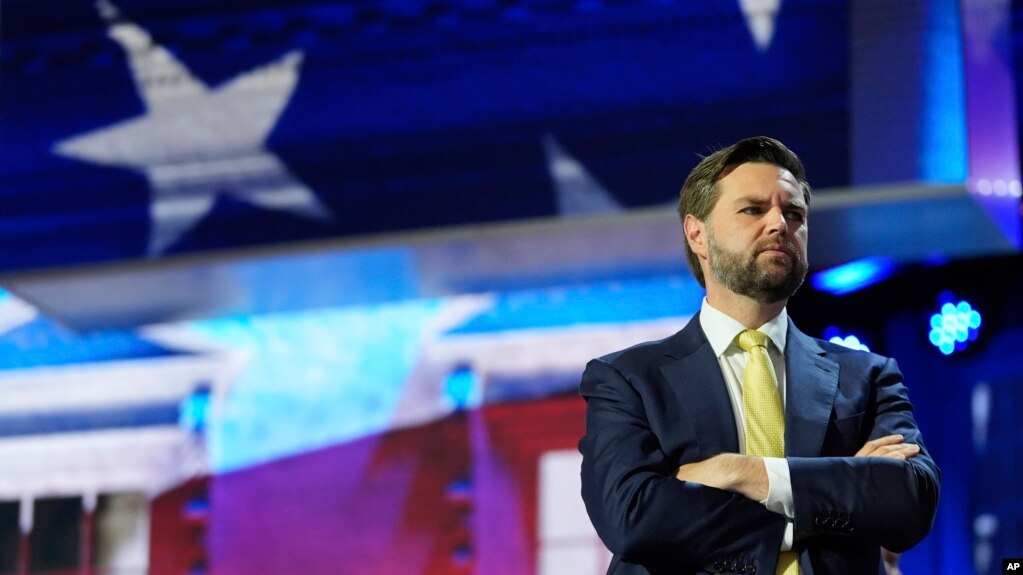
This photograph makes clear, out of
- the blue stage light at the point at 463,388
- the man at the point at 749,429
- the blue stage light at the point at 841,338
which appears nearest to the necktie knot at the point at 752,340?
the man at the point at 749,429

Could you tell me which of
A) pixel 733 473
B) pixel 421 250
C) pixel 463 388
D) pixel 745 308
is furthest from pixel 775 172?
pixel 463 388

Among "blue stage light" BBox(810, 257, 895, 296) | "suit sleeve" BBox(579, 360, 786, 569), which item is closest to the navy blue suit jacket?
"suit sleeve" BBox(579, 360, 786, 569)

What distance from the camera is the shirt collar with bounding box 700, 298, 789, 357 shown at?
5.73ft

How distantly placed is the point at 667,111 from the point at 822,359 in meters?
2.48

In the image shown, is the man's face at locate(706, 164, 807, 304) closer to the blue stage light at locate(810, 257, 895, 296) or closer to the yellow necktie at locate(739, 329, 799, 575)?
the yellow necktie at locate(739, 329, 799, 575)

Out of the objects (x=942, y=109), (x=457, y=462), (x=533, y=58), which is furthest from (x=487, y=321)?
(x=942, y=109)

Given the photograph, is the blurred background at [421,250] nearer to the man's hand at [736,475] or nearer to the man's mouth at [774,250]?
the man's mouth at [774,250]

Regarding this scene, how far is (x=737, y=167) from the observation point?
175cm

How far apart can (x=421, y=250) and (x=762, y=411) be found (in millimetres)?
2681

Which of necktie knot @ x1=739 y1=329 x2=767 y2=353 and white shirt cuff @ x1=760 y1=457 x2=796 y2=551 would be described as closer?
white shirt cuff @ x1=760 y1=457 x2=796 y2=551

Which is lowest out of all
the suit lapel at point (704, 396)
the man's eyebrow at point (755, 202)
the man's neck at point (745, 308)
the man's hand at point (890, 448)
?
the man's hand at point (890, 448)

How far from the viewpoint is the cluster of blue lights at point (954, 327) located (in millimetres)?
4195

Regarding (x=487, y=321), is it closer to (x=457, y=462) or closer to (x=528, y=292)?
(x=528, y=292)

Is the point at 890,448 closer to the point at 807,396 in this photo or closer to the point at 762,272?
the point at 807,396
